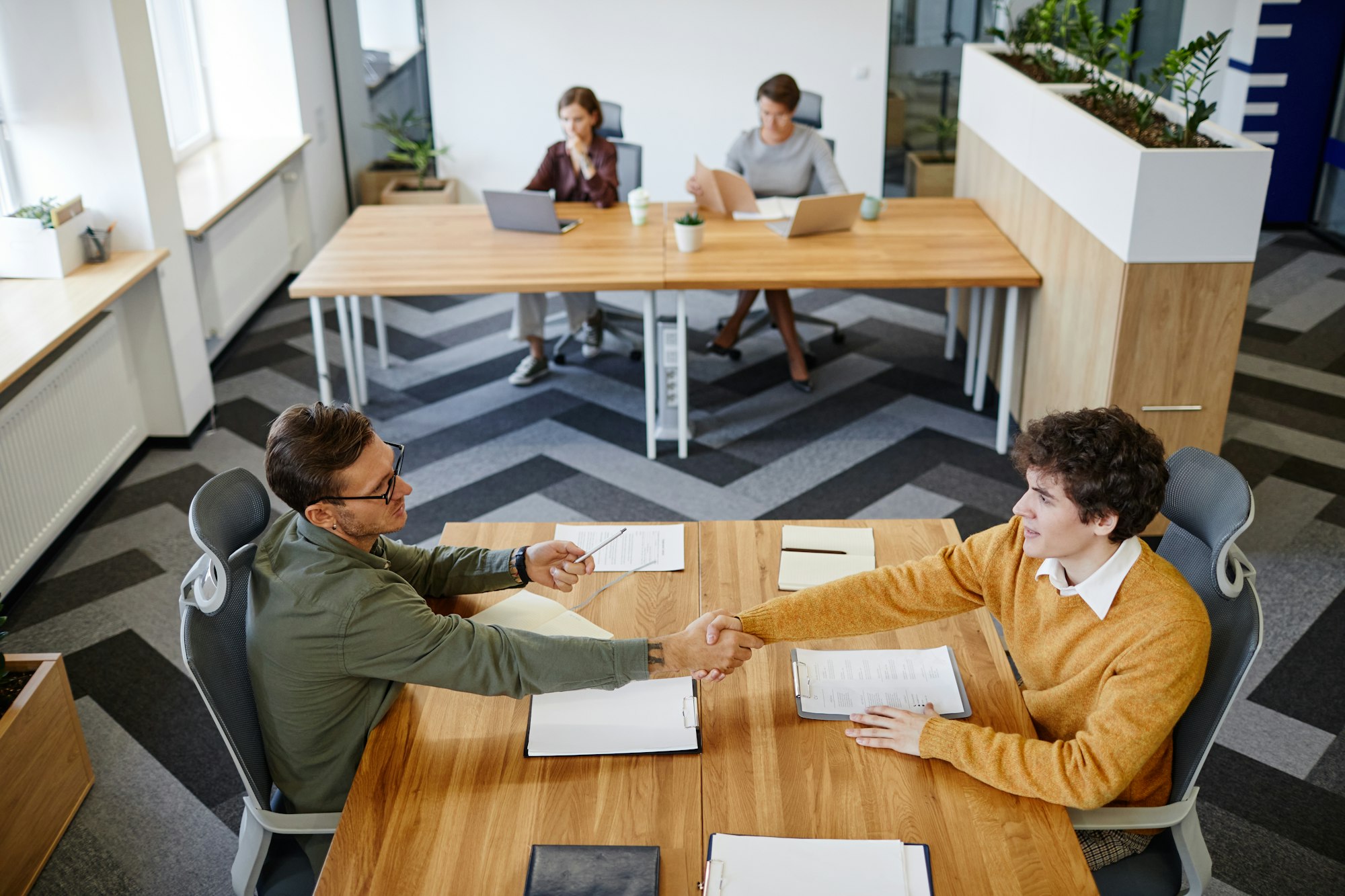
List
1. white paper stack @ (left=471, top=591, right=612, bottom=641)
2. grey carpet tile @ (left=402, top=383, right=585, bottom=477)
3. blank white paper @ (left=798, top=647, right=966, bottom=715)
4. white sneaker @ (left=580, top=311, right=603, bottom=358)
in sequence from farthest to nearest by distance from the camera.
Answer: white sneaker @ (left=580, top=311, right=603, bottom=358) → grey carpet tile @ (left=402, top=383, right=585, bottom=477) → white paper stack @ (left=471, top=591, right=612, bottom=641) → blank white paper @ (left=798, top=647, right=966, bottom=715)

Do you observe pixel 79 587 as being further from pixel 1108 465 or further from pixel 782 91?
pixel 782 91

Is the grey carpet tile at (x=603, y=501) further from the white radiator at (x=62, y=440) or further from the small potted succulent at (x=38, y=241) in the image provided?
the small potted succulent at (x=38, y=241)

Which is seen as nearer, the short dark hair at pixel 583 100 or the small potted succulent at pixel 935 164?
the short dark hair at pixel 583 100

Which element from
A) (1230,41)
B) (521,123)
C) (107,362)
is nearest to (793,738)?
(107,362)

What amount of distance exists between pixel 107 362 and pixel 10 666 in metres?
1.85

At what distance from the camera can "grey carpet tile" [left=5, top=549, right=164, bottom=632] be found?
11.7 feet

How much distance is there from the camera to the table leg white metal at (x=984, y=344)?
4.68 m

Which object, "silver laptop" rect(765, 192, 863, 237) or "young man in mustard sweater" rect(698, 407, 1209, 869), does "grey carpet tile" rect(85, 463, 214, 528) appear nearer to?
"silver laptop" rect(765, 192, 863, 237)

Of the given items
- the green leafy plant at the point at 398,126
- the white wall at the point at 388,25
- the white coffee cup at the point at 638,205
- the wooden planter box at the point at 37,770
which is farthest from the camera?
the green leafy plant at the point at 398,126

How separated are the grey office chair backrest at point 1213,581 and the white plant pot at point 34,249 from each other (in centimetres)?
381

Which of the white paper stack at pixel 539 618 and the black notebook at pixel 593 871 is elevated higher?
the white paper stack at pixel 539 618

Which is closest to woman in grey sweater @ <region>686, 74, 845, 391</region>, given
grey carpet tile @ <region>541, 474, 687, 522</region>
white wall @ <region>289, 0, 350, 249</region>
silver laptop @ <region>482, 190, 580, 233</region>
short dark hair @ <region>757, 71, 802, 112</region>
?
short dark hair @ <region>757, 71, 802, 112</region>

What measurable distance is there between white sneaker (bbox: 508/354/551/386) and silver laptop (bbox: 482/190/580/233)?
0.68 metres

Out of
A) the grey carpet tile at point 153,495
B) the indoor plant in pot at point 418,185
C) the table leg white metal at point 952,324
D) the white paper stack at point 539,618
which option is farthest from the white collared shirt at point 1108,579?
the indoor plant in pot at point 418,185
